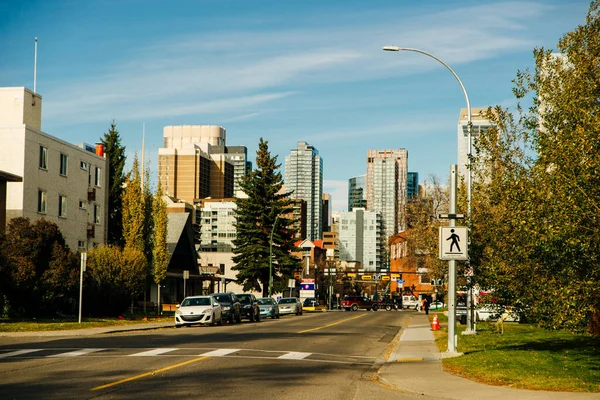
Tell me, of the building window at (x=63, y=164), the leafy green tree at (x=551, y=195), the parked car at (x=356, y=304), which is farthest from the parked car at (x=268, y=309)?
the parked car at (x=356, y=304)

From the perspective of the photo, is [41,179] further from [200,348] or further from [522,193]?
[522,193]

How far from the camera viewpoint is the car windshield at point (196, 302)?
37.4 m

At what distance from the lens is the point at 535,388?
46.2 feet

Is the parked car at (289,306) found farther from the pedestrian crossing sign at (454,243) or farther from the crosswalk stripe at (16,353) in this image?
the pedestrian crossing sign at (454,243)

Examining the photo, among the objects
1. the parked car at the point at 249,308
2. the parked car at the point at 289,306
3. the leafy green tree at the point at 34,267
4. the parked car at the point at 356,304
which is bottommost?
the parked car at the point at 356,304

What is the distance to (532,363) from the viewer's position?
60.8ft

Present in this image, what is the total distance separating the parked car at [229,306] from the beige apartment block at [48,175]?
14888 mm

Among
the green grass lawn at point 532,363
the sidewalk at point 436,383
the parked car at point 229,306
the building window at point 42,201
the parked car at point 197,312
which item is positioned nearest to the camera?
the sidewalk at point 436,383

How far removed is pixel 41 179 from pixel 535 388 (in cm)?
4231

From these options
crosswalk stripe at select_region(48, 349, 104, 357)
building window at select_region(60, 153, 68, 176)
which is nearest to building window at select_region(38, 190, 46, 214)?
building window at select_region(60, 153, 68, 176)

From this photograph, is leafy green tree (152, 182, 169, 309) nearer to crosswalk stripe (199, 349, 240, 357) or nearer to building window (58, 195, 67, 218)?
building window (58, 195, 67, 218)

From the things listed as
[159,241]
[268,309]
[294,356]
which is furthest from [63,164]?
[294,356]

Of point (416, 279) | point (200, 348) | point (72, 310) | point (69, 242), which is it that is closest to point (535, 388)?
point (200, 348)

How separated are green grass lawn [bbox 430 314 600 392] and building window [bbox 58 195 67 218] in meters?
33.7
